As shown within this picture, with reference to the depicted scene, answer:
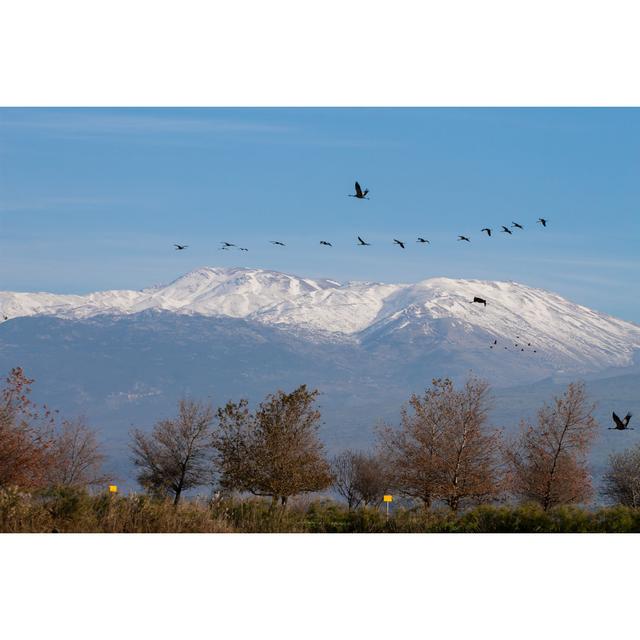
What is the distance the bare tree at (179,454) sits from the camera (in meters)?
48.8

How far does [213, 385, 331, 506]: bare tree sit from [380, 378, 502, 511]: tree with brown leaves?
3.19m

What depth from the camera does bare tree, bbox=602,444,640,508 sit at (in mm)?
44194

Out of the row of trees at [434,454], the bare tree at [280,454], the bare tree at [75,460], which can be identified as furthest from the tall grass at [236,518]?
the bare tree at [75,460]

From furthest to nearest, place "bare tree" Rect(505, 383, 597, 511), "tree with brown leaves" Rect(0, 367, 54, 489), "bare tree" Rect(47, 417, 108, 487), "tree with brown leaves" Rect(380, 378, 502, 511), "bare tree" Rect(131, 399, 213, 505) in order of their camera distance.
→ "bare tree" Rect(47, 417, 108, 487), "bare tree" Rect(131, 399, 213, 505), "bare tree" Rect(505, 383, 597, 511), "tree with brown leaves" Rect(380, 378, 502, 511), "tree with brown leaves" Rect(0, 367, 54, 489)

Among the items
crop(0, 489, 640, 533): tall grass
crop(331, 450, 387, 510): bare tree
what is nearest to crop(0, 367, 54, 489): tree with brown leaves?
crop(0, 489, 640, 533): tall grass

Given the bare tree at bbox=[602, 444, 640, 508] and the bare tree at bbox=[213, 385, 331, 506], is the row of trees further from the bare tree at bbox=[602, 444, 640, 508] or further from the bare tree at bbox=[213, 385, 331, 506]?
the bare tree at bbox=[602, 444, 640, 508]

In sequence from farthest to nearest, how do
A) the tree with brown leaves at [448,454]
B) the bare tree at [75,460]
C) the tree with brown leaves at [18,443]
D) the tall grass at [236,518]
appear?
the bare tree at [75,460]
the tree with brown leaves at [448,454]
the tree with brown leaves at [18,443]
the tall grass at [236,518]

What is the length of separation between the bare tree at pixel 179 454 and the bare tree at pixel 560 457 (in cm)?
1511

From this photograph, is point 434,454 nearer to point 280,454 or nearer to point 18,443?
point 280,454

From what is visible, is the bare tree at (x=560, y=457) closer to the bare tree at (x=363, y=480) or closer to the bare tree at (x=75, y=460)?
the bare tree at (x=363, y=480)

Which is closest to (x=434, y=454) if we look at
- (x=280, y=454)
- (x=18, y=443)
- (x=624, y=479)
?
(x=280, y=454)
